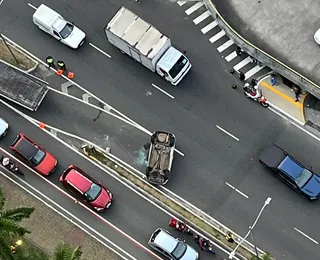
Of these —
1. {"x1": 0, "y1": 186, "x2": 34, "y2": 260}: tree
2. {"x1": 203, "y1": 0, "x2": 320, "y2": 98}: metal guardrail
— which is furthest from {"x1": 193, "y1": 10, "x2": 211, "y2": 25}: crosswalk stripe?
{"x1": 0, "y1": 186, "x2": 34, "y2": 260}: tree

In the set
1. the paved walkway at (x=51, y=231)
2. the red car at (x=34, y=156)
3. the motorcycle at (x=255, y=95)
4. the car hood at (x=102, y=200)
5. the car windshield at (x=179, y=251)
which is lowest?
the paved walkway at (x=51, y=231)

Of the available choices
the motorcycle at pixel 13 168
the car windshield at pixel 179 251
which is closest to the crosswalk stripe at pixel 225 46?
the car windshield at pixel 179 251

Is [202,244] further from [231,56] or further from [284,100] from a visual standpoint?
[231,56]

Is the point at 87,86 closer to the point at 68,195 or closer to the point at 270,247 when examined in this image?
the point at 68,195

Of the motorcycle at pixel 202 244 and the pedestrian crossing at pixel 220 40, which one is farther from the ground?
the pedestrian crossing at pixel 220 40

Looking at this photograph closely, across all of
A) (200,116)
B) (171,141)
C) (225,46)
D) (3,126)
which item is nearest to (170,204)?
(171,141)

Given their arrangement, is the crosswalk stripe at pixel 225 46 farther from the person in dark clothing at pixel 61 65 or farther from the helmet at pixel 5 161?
the helmet at pixel 5 161

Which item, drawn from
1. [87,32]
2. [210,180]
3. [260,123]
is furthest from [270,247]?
[87,32]
